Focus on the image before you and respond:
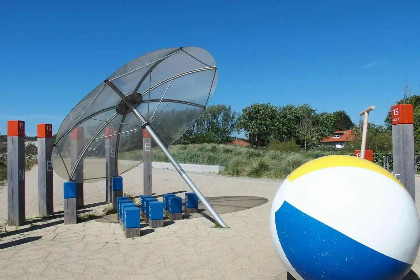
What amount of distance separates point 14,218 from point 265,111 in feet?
188

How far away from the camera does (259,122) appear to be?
63.9 metres

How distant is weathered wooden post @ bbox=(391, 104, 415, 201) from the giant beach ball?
Result: 13.1ft

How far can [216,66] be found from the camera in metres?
8.88

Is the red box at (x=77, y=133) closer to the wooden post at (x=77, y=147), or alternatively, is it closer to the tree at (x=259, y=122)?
the wooden post at (x=77, y=147)

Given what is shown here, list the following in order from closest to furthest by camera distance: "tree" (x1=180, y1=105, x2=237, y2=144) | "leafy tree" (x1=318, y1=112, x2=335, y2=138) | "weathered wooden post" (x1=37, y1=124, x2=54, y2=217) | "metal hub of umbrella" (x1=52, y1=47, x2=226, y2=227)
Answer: "metal hub of umbrella" (x1=52, y1=47, x2=226, y2=227) < "weathered wooden post" (x1=37, y1=124, x2=54, y2=217) < "leafy tree" (x1=318, y1=112, x2=335, y2=138) < "tree" (x1=180, y1=105, x2=237, y2=144)

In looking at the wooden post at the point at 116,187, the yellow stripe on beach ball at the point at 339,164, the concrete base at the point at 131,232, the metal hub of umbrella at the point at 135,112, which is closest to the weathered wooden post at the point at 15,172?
the metal hub of umbrella at the point at 135,112

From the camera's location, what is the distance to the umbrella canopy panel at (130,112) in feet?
26.9

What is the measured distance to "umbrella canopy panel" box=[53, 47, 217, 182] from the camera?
8203 mm

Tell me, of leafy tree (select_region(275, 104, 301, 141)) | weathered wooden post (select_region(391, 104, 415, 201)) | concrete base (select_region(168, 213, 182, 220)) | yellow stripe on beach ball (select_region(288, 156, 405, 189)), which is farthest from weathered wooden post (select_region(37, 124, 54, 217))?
leafy tree (select_region(275, 104, 301, 141))

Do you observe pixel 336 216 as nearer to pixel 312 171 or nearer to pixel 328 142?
pixel 312 171

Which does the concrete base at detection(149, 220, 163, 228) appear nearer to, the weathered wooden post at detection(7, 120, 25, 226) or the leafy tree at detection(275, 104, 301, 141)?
the weathered wooden post at detection(7, 120, 25, 226)

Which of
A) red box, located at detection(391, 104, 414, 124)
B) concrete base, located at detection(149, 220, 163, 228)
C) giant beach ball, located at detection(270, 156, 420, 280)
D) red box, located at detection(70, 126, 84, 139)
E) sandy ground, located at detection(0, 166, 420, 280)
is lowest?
sandy ground, located at detection(0, 166, 420, 280)

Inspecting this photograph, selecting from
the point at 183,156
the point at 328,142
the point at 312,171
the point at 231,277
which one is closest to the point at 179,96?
the point at 231,277

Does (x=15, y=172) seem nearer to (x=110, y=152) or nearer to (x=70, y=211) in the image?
(x=70, y=211)
